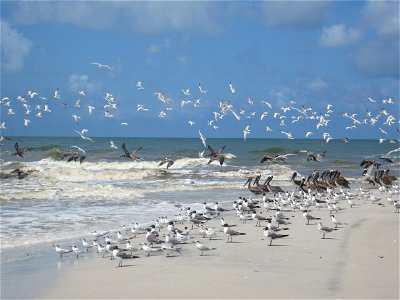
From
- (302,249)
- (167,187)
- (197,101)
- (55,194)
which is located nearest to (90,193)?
(55,194)

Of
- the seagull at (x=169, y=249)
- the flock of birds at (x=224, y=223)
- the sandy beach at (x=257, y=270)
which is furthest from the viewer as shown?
the flock of birds at (x=224, y=223)

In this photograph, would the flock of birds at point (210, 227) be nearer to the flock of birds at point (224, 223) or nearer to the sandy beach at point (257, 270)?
the flock of birds at point (224, 223)

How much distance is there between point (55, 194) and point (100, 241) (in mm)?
11139

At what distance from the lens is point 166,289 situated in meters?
9.86

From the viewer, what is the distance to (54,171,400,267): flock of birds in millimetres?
13258

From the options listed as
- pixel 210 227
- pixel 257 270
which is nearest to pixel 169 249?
pixel 257 270

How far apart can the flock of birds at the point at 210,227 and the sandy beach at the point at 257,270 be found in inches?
7.3

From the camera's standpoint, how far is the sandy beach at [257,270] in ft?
31.6

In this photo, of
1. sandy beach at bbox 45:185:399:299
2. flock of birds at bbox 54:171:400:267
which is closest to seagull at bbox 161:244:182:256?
flock of birds at bbox 54:171:400:267

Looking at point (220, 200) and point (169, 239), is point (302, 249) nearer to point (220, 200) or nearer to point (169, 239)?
point (169, 239)

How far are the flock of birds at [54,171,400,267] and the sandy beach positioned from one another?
7.3 inches

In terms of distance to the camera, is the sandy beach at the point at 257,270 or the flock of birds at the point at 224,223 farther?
the flock of birds at the point at 224,223

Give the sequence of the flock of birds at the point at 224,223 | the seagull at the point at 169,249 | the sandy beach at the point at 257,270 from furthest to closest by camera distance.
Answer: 1. the flock of birds at the point at 224,223
2. the seagull at the point at 169,249
3. the sandy beach at the point at 257,270

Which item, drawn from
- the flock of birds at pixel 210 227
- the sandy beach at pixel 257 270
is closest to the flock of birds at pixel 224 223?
the flock of birds at pixel 210 227
